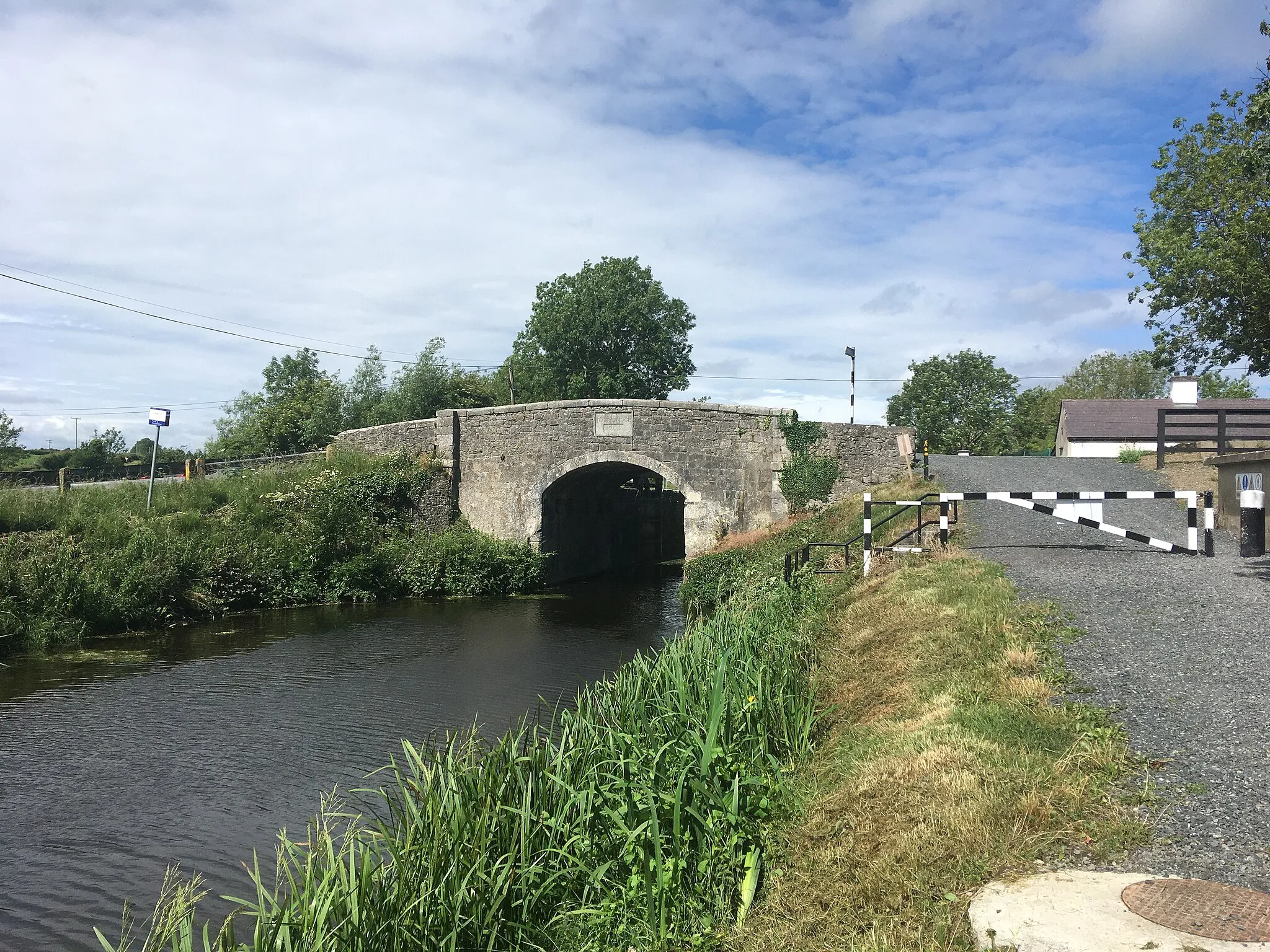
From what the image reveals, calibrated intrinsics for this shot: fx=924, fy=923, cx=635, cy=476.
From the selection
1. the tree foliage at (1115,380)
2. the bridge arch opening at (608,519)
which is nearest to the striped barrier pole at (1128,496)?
the bridge arch opening at (608,519)

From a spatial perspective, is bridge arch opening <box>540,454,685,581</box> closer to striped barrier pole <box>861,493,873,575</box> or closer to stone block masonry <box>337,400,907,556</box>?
stone block masonry <box>337,400,907,556</box>

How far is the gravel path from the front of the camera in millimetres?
3537

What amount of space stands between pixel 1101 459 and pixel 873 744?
17239 mm

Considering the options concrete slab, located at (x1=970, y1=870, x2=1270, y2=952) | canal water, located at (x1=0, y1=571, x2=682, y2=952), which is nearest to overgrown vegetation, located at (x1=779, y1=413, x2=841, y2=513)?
canal water, located at (x1=0, y1=571, x2=682, y2=952)

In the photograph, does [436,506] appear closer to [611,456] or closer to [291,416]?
[611,456]

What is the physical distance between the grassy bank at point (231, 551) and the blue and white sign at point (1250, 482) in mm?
14362

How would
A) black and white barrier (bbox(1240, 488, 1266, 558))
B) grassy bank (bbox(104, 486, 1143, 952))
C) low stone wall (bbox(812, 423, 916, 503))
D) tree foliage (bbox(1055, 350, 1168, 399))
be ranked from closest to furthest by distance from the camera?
grassy bank (bbox(104, 486, 1143, 952))
black and white barrier (bbox(1240, 488, 1266, 558))
low stone wall (bbox(812, 423, 916, 503))
tree foliage (bbox(1055, 350, 1168, 399))

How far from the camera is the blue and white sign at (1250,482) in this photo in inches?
375

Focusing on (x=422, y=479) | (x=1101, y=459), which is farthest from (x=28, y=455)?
(x=1101, y=459)

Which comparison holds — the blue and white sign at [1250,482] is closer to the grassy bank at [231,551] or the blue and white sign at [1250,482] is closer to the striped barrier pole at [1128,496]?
the striped barrier pole at [1128,496]

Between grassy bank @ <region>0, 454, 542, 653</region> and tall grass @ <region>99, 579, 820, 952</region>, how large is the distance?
1060 centimetres

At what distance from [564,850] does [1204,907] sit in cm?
272

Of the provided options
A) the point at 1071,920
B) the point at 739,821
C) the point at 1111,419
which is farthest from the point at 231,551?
the point at 1111,419

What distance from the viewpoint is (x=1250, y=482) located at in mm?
9695
